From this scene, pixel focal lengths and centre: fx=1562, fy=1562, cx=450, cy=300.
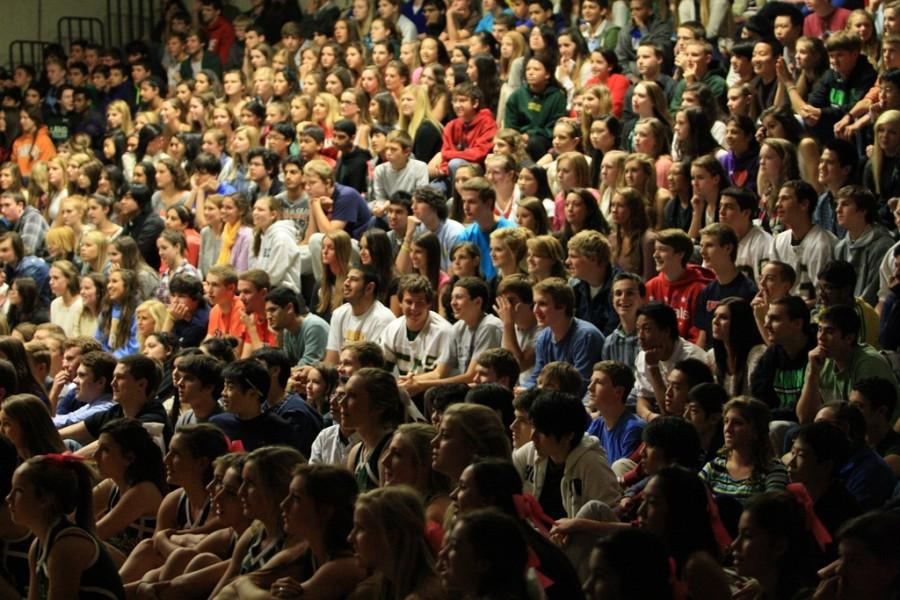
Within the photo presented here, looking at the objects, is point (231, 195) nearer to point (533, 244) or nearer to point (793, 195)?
point (533, 244)

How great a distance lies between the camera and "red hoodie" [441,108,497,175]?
34.7 ft

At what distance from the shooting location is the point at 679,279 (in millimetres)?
7672

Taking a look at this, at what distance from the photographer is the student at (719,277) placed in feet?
24.4

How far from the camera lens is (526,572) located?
4.07m

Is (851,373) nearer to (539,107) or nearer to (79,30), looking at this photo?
(539,107)

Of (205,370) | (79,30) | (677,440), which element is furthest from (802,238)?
(79,30)

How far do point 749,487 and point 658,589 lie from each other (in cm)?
171

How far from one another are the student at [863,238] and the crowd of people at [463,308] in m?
0.01

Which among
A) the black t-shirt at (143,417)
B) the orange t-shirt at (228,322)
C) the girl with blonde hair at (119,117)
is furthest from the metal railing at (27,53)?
the black t-shirt at (143,417)

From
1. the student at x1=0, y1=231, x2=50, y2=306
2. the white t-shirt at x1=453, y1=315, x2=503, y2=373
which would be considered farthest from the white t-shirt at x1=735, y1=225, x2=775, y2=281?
the student at x1=0, y1=231, x2=50, y2=306

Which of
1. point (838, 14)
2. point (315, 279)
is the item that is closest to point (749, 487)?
point (315, 279)

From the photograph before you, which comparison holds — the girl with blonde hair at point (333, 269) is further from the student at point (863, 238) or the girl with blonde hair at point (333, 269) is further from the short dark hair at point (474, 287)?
the student at point (863, 238)

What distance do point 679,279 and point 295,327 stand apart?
7.31ft

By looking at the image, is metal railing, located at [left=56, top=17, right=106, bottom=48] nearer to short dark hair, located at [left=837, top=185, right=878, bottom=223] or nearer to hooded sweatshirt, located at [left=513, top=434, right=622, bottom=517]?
short dark hair, located at [left=837, top=185, right=878, bottom=223]
